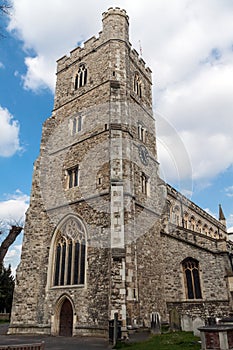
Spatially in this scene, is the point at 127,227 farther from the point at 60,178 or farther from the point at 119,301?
the point at 60,178

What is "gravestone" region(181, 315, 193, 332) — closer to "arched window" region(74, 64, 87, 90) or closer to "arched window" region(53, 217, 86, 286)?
"arched window" region(53, 217, 86, 286)

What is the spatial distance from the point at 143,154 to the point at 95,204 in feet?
16.6

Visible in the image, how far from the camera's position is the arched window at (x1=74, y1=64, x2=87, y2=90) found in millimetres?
19969

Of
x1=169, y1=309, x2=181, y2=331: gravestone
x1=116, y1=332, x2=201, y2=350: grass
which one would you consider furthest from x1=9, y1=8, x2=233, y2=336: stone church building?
x1=116, y1=332, x2=201, y2=350: grass

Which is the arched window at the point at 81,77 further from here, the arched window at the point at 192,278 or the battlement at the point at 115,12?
the arched window at the point at 192,278

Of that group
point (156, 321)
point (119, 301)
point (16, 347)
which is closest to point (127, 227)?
point (119, 301)

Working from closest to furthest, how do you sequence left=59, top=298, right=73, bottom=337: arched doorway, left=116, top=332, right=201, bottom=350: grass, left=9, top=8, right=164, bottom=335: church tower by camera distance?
left=116, top=332, right=201, bottom=350: grass → left=9, top=8, right=164, bottom=335: church tower → left=59, top=298, right=73, bottom=337: arched doorway

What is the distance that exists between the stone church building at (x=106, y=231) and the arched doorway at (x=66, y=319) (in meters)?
0.04

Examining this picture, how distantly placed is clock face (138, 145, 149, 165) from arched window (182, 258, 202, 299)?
6163 mm

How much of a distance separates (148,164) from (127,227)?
5973 millimetres

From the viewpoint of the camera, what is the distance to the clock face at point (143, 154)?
57.1 ft

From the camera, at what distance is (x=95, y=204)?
14.5m

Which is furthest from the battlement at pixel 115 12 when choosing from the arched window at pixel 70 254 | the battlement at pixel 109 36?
the arched window at pixel 70 254

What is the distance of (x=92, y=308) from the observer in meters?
12.4
